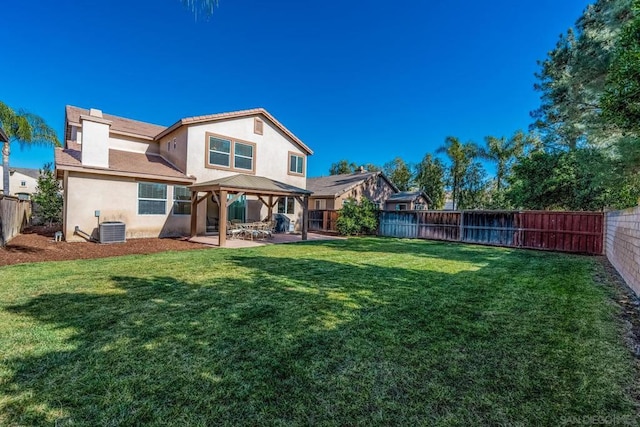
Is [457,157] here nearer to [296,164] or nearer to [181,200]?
[296,164]

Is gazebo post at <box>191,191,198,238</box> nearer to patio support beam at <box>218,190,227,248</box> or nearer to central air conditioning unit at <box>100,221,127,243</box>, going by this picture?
patio support beam at <box>218,190,227,248</box>

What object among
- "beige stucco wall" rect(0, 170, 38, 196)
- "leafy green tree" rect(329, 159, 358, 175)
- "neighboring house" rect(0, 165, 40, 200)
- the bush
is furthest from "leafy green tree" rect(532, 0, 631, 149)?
"beige stucco wall" rect(0, 170, 38, 196)

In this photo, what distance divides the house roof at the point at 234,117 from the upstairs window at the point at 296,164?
0.68 meters

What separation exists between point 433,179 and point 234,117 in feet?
72.1

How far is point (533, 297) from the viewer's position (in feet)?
17.1

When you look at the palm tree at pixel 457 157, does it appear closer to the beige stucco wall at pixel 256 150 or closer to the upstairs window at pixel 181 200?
the beige stucco wall at pixel 256 150

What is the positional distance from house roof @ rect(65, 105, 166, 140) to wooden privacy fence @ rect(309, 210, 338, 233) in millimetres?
10692

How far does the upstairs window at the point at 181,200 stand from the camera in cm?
1359

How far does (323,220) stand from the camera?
65.7 ft

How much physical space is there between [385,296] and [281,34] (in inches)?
718

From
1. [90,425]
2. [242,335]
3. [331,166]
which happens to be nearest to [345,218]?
[242,335]

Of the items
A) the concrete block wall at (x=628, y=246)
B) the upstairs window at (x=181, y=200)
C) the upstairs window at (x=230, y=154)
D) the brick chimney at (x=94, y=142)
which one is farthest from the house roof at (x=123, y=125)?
the concrete block wall at (x=628, y=246)

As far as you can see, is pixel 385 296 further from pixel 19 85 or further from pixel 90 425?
pixel 19 85

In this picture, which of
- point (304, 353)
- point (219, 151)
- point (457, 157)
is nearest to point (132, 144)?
point (219, 151)
